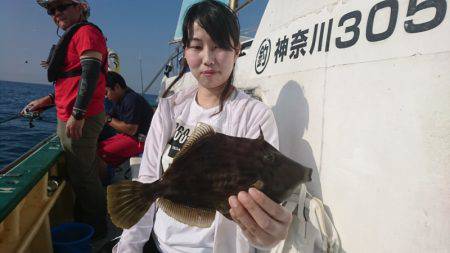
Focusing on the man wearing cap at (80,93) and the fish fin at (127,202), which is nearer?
the fish fin at (127,202)

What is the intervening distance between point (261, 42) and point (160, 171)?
152 centimetres

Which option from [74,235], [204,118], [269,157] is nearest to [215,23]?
[204,118]

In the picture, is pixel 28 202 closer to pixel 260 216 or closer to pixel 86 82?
pixel 86 82

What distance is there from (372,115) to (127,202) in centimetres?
116

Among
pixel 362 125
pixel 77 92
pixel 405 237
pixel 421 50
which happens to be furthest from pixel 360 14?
pixel 77 92

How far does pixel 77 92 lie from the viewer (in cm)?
367

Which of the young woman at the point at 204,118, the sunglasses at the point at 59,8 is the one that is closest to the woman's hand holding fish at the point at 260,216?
the young woman at the point at 204,118

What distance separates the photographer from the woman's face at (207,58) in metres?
1.98

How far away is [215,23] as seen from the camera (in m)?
1.96

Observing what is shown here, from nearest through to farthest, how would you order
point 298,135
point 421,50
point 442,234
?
point 442,234 → point 421,50 → point 298,135

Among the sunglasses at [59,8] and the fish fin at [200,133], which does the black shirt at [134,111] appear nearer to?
the sunglasses at [59,8]

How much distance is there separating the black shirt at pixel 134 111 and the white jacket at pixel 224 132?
3.43 meters

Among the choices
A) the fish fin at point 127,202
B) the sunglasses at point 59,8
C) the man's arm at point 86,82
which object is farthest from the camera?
the sunglasses at point 59,8

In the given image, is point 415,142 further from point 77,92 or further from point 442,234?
point 77,92
